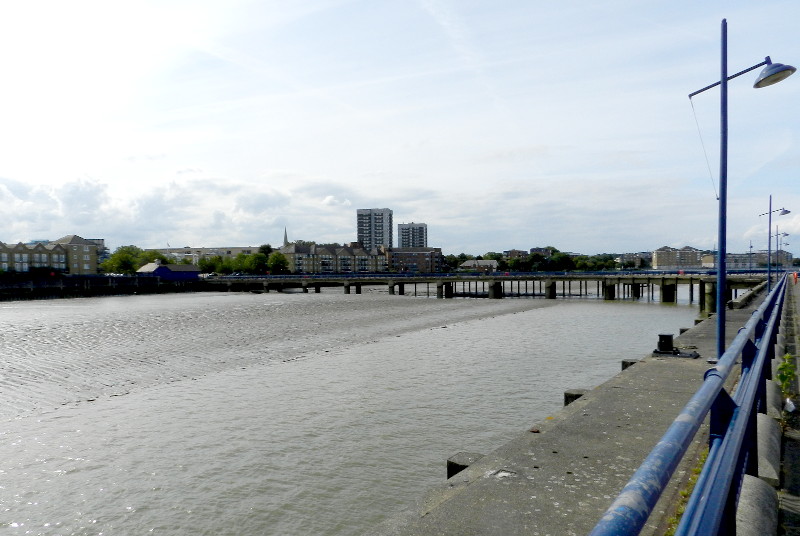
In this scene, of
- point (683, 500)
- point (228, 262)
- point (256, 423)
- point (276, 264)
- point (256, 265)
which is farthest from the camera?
point (228, 262)

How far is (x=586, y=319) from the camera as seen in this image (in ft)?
149

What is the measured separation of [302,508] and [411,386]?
914 centimetres

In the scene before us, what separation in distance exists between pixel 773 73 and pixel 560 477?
836 centimetres

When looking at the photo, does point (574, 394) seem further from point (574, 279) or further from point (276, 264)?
point (276, 264)

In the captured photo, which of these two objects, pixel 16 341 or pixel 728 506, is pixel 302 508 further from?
pixel 16 341

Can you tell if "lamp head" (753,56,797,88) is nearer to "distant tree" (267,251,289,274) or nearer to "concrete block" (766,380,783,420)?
"concrete block" (766,380,783,420)

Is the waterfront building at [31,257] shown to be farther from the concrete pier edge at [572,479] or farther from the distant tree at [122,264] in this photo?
the concrete pier edge at [572,479]

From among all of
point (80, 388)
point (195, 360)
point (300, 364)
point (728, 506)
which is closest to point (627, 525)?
point (728, 506)

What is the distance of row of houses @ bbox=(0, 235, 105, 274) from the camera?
422 ft

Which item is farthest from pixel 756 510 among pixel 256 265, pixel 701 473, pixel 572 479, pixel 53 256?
pixel 256 265

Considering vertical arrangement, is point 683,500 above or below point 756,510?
below

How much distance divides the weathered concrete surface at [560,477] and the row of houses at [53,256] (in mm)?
143372

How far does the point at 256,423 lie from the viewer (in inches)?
544

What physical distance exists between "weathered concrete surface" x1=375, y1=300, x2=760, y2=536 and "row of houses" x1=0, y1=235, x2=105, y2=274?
470 feet
